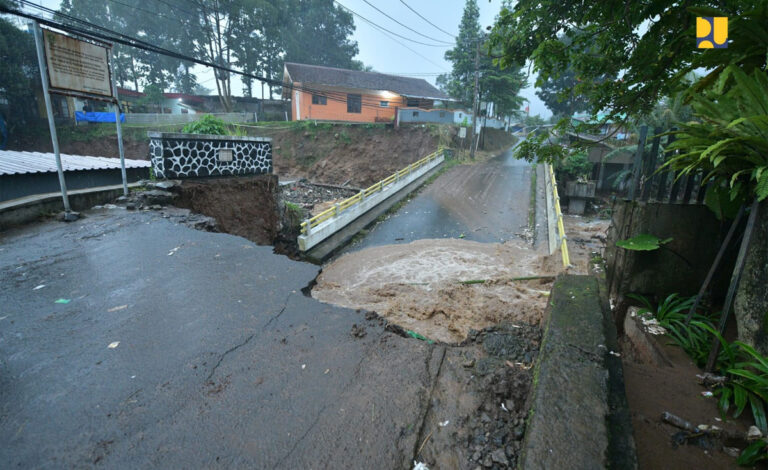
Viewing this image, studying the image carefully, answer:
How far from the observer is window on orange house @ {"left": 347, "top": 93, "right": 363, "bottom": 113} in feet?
103

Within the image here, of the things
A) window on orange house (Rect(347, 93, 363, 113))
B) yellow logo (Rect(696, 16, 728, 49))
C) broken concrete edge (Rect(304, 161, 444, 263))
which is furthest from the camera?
window on orange house (Rect(347, 93, 363, 113))

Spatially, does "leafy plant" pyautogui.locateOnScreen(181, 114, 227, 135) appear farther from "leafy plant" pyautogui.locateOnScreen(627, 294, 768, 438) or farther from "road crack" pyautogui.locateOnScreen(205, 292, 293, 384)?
"leafy plant" pyautogui.locateOnScreen(627, 294, 768, 438)

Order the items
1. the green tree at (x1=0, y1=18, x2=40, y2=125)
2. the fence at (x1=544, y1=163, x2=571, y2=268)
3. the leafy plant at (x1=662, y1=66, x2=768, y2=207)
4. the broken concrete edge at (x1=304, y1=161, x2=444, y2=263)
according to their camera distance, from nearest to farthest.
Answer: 1. the leafy plant at (x1=662, y1=66, x2=768, y2=207)
2. the fence at (x1=544, y1=163, x2=571, y2=268)
3. the broken concrete edge at (x1=304, y1=161, x2=444, y2=263)
4. the green tree at (x1=0, y1=18, x2=40, y2=125)

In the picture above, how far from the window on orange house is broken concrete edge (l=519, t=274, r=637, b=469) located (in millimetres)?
31510

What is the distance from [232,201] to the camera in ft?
32.7

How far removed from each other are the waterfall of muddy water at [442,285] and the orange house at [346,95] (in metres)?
22.2

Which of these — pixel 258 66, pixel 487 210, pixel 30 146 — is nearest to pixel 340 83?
pixel 258 66

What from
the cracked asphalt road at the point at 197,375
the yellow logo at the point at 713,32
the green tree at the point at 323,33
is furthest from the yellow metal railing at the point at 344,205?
the green tree at the point at 323,33

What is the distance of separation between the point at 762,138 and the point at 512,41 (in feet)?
9.74

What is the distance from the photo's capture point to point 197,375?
256 centimetres

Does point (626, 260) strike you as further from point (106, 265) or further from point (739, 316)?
point (106, 265)

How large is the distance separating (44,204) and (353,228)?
841 cm

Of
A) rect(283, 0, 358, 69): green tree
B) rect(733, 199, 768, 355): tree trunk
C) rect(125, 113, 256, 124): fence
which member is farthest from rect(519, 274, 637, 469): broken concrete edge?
rect(283, 0, 358, 69): green tree

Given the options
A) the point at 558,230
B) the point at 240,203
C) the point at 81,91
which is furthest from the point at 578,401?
the point at 240,203
